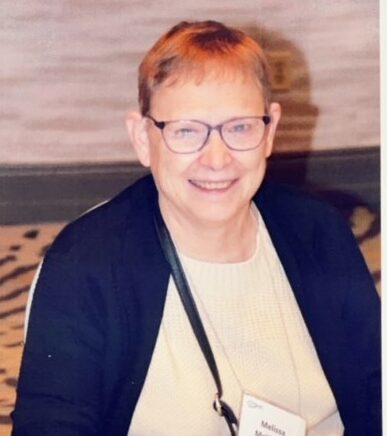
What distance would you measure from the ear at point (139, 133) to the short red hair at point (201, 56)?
0.02 metres

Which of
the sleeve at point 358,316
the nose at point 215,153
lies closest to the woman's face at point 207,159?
the nose at point 215,153

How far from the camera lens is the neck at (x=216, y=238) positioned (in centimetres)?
89

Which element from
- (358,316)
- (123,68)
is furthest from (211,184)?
(123,68)

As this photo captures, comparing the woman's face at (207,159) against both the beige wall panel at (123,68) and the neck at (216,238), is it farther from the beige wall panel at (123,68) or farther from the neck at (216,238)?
the beige wall panel at (123,68)

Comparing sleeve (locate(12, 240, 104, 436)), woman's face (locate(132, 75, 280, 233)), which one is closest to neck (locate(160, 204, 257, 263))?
woman's face (locate(132, 75, 280, 233))

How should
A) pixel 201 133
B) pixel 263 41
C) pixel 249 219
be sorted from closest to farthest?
pixel 201 133 → pixel 249 219 → pixel 263 41

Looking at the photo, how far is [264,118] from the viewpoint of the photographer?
0.85 m

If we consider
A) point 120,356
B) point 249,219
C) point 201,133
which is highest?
point 201,133

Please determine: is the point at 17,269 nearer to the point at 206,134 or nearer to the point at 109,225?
the point at 109,225

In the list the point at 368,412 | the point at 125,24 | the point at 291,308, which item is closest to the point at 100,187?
the point at 125,24

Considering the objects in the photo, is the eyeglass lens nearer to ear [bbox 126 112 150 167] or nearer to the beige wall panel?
ear [bbox 126 112 150 167]

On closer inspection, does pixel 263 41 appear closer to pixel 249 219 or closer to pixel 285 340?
pixel 249 219

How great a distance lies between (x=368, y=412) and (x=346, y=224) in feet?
0.68

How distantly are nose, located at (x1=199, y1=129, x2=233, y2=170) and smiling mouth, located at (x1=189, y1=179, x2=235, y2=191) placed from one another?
0.02 m
